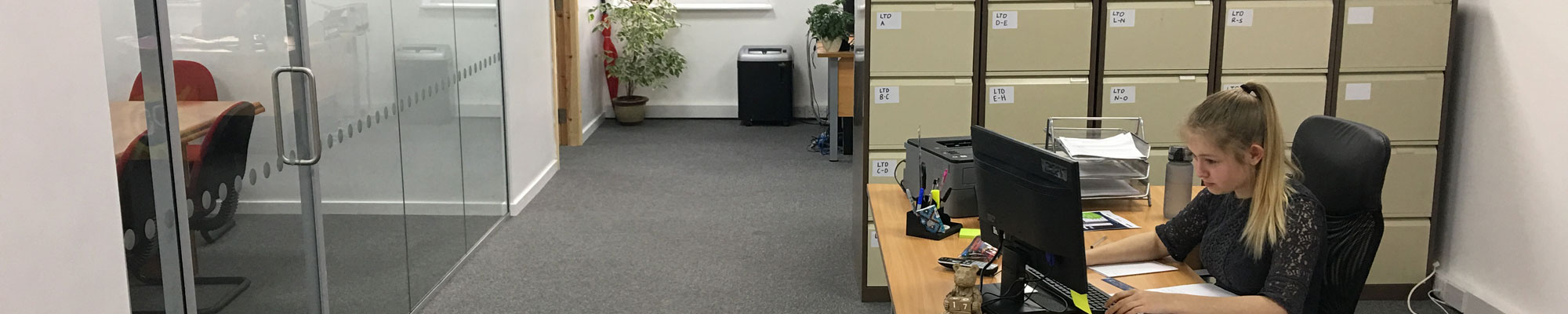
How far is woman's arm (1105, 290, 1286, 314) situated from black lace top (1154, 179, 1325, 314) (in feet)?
0.09

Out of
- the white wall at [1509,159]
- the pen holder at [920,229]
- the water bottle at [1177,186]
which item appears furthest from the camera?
the white wall at [1509,159]

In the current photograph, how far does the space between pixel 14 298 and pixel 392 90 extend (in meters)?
1.96

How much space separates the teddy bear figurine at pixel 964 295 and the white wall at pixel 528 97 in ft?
11.0

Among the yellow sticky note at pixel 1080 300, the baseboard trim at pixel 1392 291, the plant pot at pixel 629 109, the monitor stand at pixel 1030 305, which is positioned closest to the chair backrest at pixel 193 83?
the monitor stand at pixel 1030 305

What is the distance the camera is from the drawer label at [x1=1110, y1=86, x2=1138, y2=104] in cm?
368

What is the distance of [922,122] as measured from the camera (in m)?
3.67

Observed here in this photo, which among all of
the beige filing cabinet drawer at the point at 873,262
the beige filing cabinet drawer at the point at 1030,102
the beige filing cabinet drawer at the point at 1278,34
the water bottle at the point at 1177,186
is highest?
the beige filing cabinet drawer at the point at 1278,34

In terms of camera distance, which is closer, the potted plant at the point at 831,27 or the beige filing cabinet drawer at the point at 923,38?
the beige filing cabinet drawer at the point at 923,38

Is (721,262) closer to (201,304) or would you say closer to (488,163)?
(488,163)

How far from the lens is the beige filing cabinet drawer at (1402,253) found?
12.5 feet

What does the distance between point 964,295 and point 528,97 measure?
382cm

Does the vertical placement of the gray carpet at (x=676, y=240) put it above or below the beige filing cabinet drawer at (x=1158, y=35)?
below

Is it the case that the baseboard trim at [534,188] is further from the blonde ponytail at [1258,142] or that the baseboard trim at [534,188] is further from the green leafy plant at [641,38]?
the blonde ponytail at [1258,142]

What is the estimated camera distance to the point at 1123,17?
3619 mm
